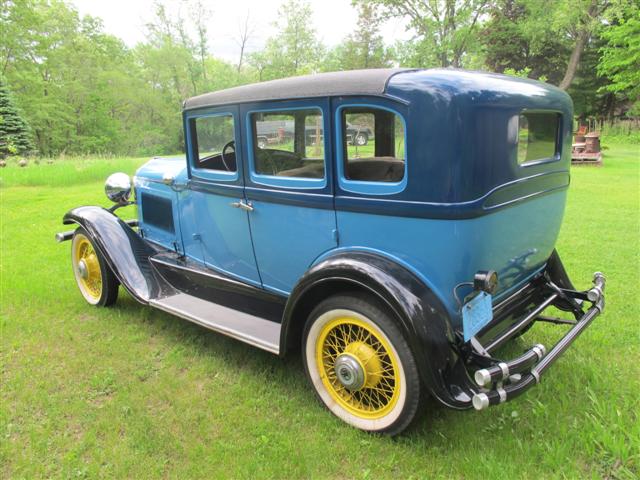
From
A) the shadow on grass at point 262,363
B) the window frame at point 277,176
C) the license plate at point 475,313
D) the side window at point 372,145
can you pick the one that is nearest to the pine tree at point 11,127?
the shadow on grass at point 262,363

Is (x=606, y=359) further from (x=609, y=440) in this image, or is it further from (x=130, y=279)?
(x=130, y=279)

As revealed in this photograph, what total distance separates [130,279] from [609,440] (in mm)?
3408

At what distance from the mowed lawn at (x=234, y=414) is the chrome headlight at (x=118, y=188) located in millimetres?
1155

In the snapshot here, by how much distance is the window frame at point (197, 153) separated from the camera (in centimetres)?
305

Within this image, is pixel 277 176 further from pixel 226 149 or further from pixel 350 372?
pixel 350 372

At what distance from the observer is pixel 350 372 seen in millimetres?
2389

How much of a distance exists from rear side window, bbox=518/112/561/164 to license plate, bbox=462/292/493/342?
31.5 inches

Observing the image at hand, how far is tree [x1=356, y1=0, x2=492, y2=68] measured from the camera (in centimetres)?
2584

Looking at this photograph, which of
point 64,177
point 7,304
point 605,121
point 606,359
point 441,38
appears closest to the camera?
point 606,359

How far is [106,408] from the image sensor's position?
2738 mm

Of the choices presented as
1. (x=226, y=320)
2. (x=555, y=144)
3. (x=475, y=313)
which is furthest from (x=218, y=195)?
(x=555, y=144)

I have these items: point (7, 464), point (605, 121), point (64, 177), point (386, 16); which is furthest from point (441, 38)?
point (7, 464)

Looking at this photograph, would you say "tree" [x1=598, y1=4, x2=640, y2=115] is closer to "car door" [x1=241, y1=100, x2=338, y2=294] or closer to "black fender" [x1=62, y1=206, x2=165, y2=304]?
"car door" [x1=241, y1=100, x2=338, y2=294]

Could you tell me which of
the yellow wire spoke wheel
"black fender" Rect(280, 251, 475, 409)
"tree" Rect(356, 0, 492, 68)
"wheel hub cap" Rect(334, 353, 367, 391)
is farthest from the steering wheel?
"tree" Rect(356, 0, 492, 68)
